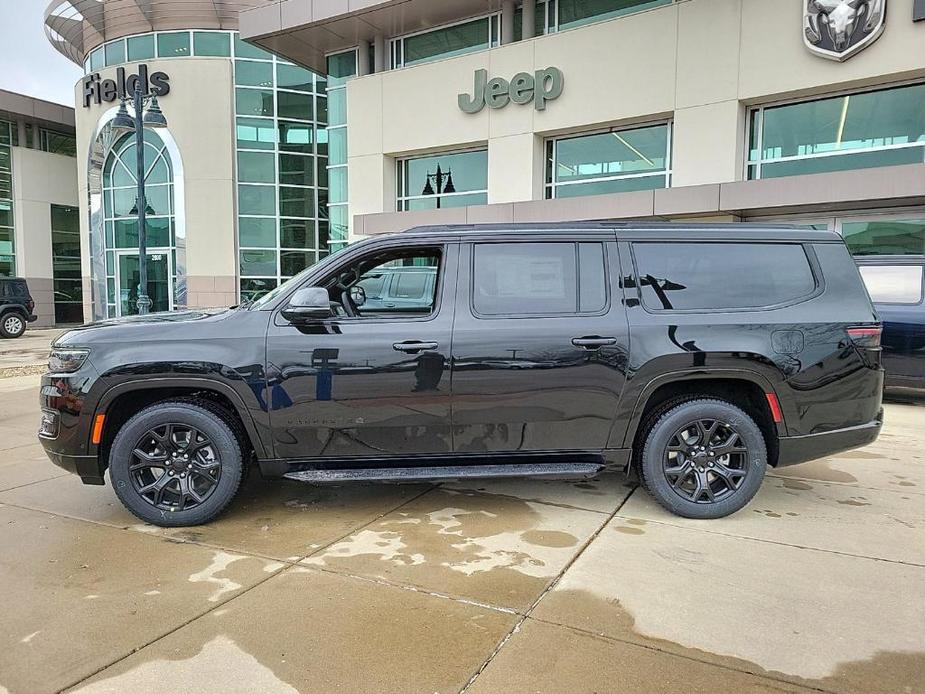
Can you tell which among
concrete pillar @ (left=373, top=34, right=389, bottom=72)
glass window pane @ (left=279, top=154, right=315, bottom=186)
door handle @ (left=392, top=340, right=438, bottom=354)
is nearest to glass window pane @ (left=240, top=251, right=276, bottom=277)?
glass window pane @ (left=279, top=154, right=315, bottom=186)

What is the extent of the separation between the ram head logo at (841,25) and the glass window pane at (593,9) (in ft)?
10.1

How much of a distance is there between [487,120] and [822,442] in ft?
42.2

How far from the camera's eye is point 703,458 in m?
4.39

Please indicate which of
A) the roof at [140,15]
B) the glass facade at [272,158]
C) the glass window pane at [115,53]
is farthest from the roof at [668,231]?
the glass window pane at [115,53]

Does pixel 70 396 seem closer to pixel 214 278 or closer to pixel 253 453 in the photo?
pixel 253 453

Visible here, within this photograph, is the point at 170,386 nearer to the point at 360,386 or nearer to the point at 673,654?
the point at 360,386

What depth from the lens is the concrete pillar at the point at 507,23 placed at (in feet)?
51.0

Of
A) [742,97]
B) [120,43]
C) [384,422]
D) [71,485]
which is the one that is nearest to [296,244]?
[120,43]

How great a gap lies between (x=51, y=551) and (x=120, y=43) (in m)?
25.6

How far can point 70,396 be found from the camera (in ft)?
13.5

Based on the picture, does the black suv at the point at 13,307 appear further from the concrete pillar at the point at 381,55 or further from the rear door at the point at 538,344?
the rear door at the point at 538,344

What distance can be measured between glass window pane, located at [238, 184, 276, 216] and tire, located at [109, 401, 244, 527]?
820 inches

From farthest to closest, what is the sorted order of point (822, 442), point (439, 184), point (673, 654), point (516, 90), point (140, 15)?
point (140, 15)
point (439, 184)
point (516, 90)
point (822, 442)
point (673, 654)

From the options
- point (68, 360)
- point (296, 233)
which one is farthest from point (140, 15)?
point (68, 360)
